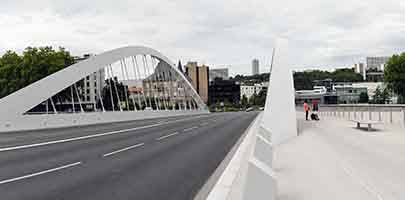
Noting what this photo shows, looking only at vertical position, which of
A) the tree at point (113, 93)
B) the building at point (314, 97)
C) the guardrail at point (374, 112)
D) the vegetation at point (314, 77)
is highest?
the vegetation at point (314, 77)

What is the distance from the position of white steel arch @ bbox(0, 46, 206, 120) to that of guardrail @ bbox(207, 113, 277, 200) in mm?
16550

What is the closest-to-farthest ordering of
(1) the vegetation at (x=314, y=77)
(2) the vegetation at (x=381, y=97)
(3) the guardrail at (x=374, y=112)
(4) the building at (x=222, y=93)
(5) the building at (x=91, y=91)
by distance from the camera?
1. (3) the guardrail at (x=374, y=112)
2. (5) the building at (x=91, y=91)
3. (2) the vegetation at (x=381, y=97)
4. (1) the vegetation at (x=314, y=77)
5. (4) the building at (x=222, y=93)

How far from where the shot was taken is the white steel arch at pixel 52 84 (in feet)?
75.8

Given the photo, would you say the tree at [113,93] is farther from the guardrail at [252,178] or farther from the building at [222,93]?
the building at [222,93]

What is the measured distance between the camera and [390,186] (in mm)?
7406

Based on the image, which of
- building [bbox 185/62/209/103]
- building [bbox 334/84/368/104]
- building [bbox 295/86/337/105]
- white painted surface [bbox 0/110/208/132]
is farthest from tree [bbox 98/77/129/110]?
building [bbox 185/62/209/103]

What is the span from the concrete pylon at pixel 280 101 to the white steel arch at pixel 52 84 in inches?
588

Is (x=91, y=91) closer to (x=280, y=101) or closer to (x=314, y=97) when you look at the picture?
(x=280, y=101)

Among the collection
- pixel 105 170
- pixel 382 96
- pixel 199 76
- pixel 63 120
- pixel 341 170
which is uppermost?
pixel 199 76

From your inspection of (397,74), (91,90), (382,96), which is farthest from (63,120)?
(382,96)

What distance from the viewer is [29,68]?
178 ft

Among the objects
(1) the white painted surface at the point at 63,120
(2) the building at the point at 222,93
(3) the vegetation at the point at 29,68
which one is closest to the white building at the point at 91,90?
(1) the white painted surface at the point at 63,120

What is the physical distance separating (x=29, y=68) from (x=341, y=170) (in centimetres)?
5244

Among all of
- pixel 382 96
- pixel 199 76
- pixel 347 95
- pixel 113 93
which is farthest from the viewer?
pixel 199 76
